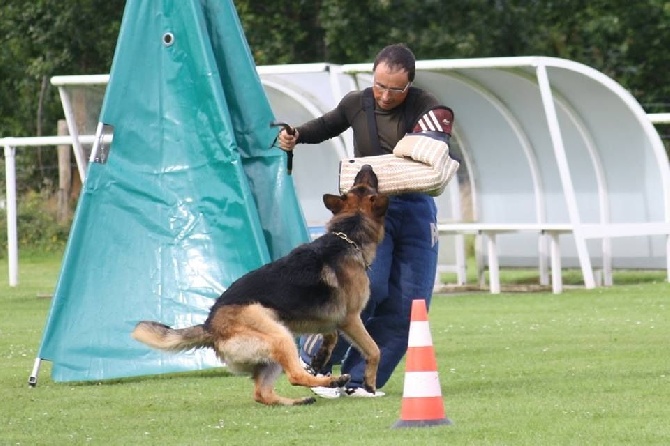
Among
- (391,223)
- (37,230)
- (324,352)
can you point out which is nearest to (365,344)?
(324,352)

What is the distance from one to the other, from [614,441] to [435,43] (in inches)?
1020

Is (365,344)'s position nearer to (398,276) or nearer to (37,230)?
(398,276)

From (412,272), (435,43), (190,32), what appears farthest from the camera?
(435,43)

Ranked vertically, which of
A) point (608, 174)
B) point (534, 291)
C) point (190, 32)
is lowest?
point (534, 291)

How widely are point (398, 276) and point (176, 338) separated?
1.33 m

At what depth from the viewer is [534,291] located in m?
18.4

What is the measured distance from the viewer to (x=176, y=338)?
8.74m

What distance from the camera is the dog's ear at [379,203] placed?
879 centimetres

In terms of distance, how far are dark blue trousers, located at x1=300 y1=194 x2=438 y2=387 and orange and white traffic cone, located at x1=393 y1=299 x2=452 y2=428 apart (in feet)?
4.54

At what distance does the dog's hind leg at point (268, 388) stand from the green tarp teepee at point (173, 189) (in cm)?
182

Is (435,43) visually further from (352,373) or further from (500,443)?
(500,443)

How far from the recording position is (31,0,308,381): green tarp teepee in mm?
10688

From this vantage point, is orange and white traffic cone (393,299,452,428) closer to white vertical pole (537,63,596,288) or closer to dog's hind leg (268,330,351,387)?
dog's hind leg (268,330,351,387)

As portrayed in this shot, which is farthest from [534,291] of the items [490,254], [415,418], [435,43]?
[435,43]
